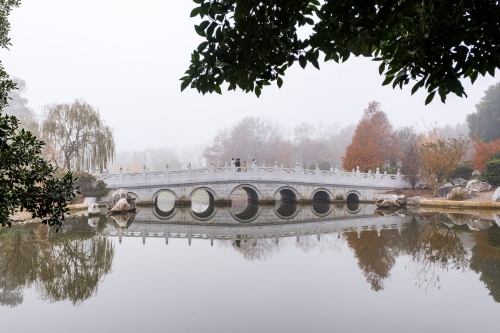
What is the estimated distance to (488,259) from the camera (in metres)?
7.05

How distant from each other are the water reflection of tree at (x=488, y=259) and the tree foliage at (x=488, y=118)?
23.1 meters

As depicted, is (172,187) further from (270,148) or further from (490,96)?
(490,96)

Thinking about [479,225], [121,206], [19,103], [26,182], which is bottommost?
[479,225]

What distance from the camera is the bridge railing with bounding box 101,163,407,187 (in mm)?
18109

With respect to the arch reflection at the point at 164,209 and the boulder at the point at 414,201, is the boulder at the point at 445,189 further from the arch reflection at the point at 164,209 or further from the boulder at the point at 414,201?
the arch reflection at the point at 164,209

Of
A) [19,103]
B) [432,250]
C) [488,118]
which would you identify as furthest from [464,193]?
[19,103]

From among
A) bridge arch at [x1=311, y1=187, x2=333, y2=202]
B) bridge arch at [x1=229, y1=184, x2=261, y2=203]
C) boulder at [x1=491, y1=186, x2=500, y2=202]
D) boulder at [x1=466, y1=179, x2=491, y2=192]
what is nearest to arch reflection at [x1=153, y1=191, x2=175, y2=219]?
bridge arch at [x1=229, y1=184, x2=261, y2=203]

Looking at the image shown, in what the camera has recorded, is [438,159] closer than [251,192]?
Yes

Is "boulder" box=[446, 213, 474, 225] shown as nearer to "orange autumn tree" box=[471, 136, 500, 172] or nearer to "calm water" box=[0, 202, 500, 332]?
"calm water" box=[0, 202, 500, 332]

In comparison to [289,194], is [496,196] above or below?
above

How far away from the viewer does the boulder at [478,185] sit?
1709 centimetres

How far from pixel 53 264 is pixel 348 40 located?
23.4ft

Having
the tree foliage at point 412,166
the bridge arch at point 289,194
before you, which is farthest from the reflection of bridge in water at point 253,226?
the tree foliage at point 412,166

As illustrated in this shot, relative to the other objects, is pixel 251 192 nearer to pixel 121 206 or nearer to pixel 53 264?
pixel 121 206
